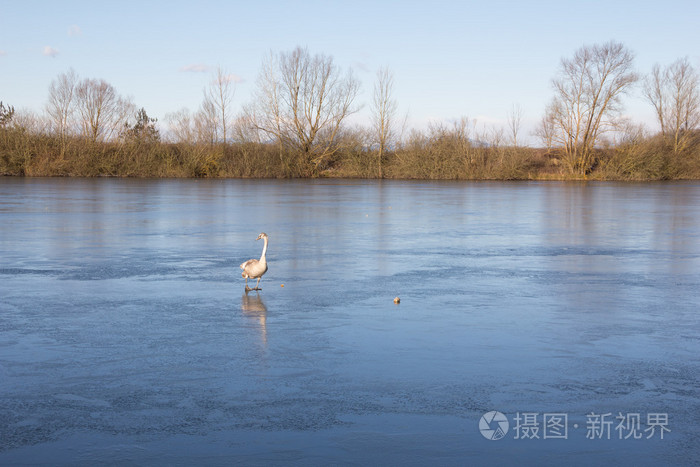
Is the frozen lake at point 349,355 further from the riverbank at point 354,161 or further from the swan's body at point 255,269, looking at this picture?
the riverbank at point 354,161

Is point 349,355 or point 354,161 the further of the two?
point 354,161

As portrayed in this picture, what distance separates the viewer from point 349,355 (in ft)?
19.2

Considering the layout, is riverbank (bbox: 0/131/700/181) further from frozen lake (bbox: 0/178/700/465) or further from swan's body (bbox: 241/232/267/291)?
swan's body (bbox: 241/232/267/291)

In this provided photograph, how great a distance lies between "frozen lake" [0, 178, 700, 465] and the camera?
4.16 m

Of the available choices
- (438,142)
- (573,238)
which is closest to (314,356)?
(573,238)

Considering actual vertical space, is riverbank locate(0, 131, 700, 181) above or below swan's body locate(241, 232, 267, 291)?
above

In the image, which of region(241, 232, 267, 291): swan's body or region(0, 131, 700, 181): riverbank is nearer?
region(241, 232, 267, 291): swan's body

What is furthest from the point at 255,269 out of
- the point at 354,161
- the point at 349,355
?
the point at 354,161

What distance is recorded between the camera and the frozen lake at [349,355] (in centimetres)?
416

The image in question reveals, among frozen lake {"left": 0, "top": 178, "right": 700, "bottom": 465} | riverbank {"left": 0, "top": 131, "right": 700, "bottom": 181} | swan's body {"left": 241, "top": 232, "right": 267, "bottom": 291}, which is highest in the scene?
riverbank {"left": 0, "top": 131, "right": 700, "bottom": 181}

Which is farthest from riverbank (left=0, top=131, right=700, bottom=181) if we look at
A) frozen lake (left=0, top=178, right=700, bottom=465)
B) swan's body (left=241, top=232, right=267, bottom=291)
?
swan's body (left=241, top=232, right=267, bottom=291)

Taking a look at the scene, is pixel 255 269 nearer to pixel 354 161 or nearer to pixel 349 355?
pixel 349 355

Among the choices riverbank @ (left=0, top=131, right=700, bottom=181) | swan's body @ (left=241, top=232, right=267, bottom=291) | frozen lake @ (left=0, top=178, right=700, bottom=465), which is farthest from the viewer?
riverbank @ (left=0, top=131, right=700, bottom=181)

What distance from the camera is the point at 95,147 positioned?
174 feet
